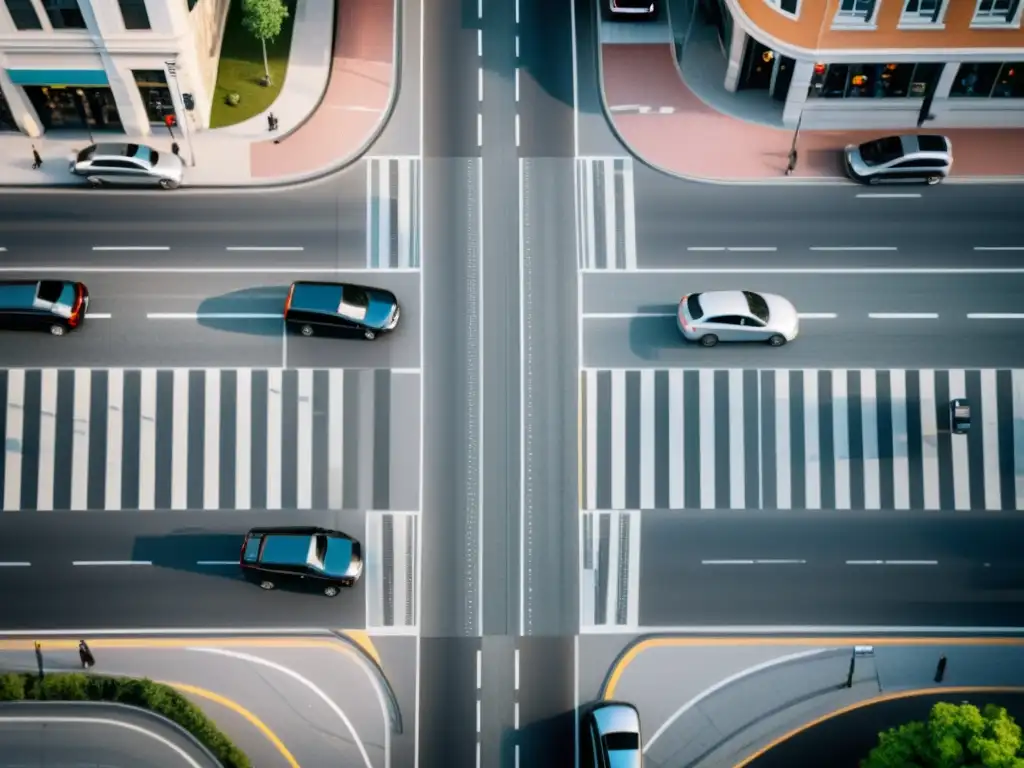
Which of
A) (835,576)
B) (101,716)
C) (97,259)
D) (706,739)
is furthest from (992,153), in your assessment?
(101,716)

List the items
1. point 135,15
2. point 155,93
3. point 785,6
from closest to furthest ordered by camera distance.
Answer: point 135,15 < point 785,6 < point 155,93

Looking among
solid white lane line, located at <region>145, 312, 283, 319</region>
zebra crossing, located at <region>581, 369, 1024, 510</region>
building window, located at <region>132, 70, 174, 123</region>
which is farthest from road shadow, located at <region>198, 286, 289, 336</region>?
zebra crossing, located at <region>581, 369, 1024, 510</region>

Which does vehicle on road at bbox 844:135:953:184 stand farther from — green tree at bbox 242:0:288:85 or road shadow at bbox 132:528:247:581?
road shadow at bbox 132:528:247:581

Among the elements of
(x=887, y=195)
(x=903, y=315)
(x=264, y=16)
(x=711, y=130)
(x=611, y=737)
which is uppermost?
(x=264, y=16)

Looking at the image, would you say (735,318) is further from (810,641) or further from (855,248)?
(810,641)

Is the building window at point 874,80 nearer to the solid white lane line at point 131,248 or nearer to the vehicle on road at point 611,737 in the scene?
the vehicle on road at point 611,737

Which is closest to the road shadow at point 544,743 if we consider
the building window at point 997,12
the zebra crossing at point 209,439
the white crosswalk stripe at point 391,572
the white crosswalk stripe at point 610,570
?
the white crosswalk stripe at point 610,570

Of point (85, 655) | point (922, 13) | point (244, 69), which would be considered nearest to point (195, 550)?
point (85, 655)
